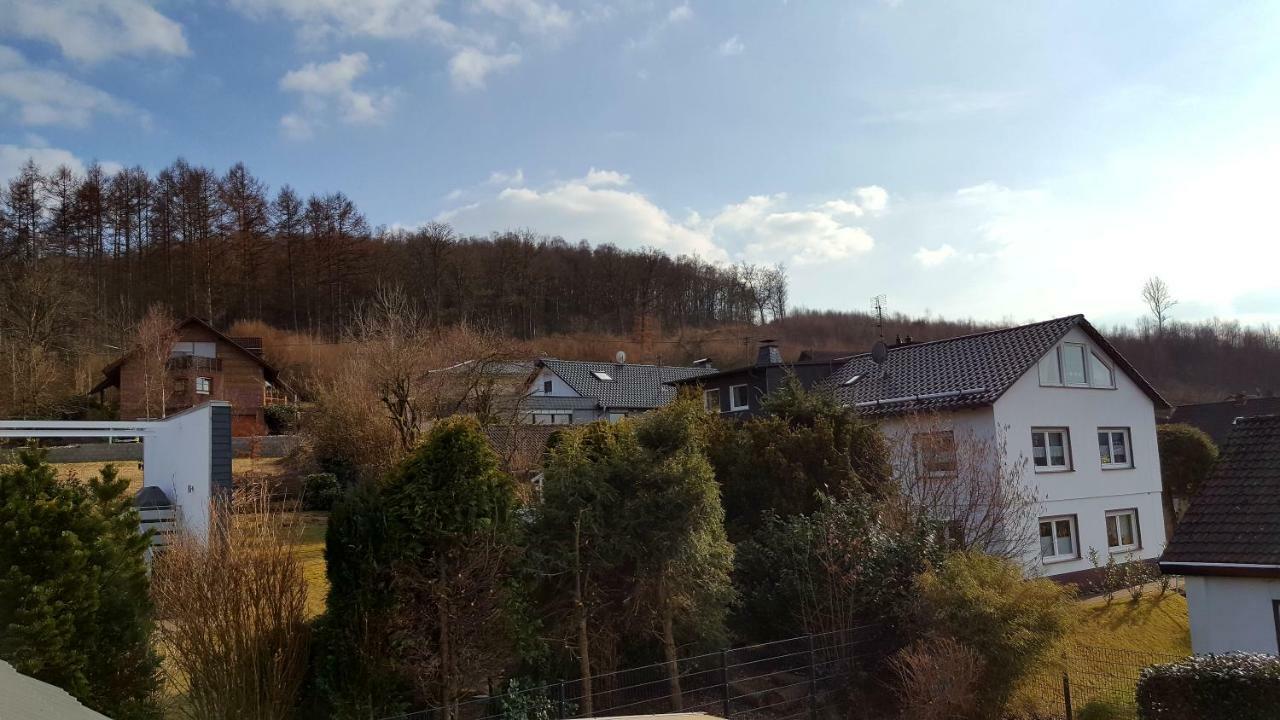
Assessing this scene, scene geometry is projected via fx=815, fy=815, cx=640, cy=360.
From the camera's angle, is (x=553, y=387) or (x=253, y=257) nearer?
(x=553, y=387)

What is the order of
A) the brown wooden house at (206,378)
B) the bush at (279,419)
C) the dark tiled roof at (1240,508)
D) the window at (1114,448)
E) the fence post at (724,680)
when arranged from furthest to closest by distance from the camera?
the brown wooden house at (206,378) < the bush at (279,419) < the window at (1114,448) < the dark tiled roof at (1240,508) < the fence post at (724,680)

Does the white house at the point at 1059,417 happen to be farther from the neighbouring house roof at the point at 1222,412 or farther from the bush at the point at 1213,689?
the neighbouring house roof at the point at 1222,412

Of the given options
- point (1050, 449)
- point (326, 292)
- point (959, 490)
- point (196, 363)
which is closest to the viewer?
point (959, 490)

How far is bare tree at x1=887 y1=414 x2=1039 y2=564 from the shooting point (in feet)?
47.6

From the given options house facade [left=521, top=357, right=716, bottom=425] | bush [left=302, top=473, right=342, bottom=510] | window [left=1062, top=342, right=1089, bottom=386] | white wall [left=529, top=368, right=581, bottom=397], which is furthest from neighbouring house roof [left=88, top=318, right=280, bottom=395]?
window [left=1062, top=342, right=1089, bottom=386]

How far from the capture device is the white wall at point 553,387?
4650 cm

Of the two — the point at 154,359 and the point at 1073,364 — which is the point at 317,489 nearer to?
the point at 154,359

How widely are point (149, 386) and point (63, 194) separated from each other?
22465 millimetres

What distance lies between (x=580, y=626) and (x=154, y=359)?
34766mm

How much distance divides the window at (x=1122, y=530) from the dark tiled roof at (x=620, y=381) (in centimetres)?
2452

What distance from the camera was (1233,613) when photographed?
11672mm

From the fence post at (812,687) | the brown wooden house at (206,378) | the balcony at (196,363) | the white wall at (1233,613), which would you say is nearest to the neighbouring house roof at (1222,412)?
the white wall at (1233,613)

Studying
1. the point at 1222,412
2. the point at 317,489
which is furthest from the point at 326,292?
the point at 1222,412

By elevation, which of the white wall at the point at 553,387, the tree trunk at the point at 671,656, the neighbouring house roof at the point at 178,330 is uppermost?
the neighbouring house roof at the point at 178,330
